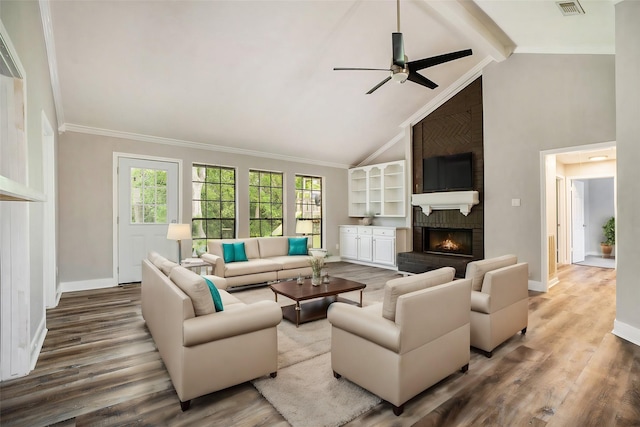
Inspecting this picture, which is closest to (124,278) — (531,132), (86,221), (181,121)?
(86,221)

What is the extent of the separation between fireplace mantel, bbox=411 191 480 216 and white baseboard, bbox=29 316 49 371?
237 inches

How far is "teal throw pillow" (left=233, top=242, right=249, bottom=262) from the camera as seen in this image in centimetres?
559

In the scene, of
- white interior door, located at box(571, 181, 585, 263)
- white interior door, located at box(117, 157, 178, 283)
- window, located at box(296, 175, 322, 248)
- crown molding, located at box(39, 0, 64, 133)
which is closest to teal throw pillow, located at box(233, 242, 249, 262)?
white interior door, located at box(117, 157, 178, 283)

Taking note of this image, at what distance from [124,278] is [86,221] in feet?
3.64

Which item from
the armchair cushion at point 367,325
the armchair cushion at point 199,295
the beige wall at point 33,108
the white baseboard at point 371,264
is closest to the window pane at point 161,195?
the beige wall at point 33,108

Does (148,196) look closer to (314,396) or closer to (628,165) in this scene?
(314,396)

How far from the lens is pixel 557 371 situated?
2580mm

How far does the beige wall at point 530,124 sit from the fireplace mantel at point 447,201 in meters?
0.29

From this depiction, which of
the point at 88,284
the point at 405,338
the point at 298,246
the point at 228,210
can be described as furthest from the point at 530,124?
the point at 88,284

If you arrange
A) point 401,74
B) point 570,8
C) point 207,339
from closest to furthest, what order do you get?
Answer: point 207,339
point 401,74
point 570,8

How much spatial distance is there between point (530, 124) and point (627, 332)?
3334 mm

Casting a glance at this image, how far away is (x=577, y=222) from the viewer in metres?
8.20

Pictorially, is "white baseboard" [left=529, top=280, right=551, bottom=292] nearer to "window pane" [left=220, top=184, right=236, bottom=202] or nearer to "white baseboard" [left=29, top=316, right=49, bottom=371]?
"window pane" [left=220, top=184, right=236, bottom=202]

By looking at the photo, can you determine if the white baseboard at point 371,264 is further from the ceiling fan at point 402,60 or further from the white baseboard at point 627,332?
the ceiling fan at point 402,60
